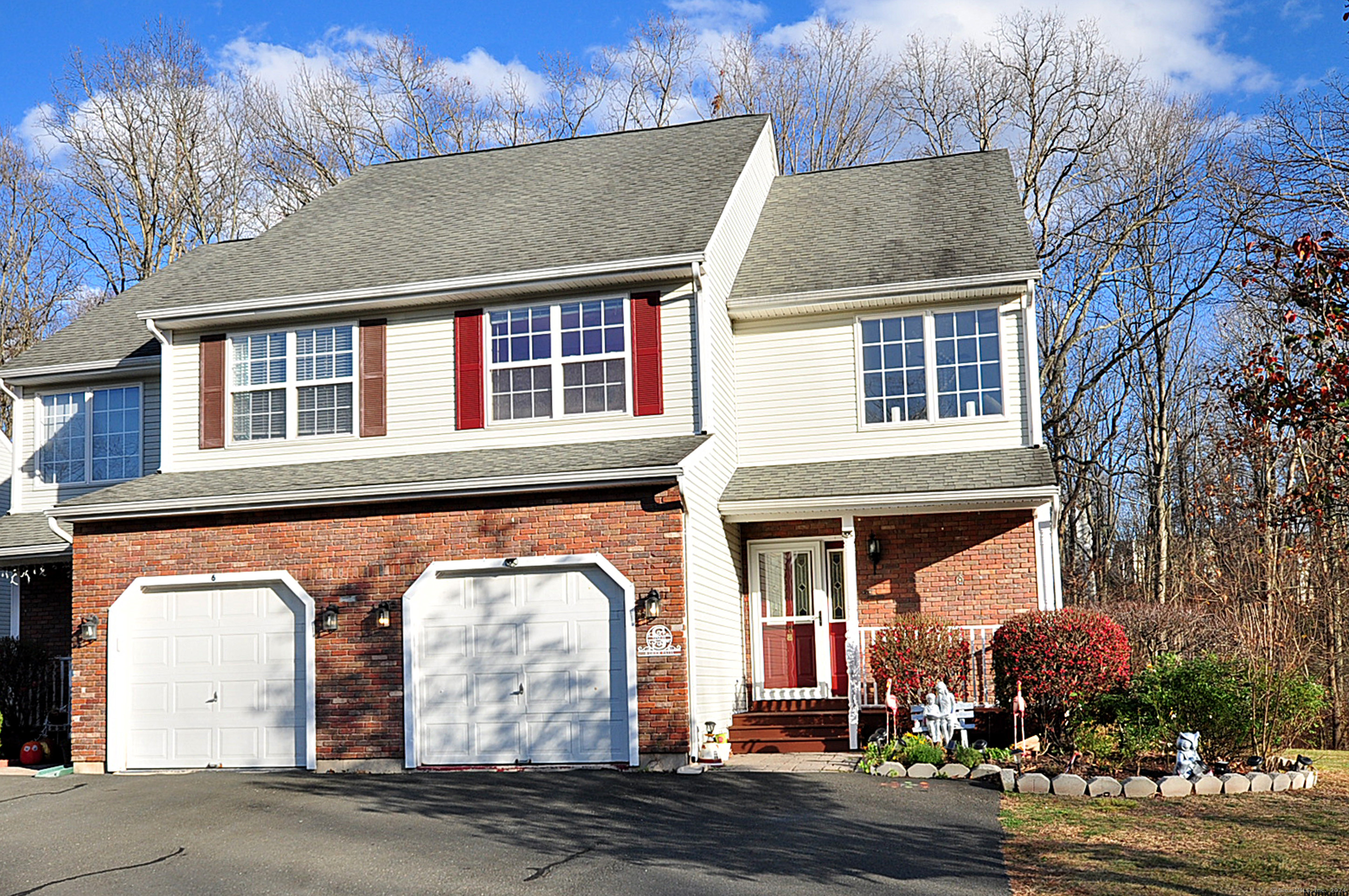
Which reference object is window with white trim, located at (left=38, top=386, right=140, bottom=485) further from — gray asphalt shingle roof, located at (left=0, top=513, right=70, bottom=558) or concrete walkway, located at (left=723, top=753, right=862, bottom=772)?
concrete walkway, located at (left=723, top=753, right=862, bottom=772)

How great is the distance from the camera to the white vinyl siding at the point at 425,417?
14773mm

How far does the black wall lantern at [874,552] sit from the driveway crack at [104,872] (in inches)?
306

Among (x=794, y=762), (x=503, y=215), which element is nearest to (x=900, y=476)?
(x=794, y=762)

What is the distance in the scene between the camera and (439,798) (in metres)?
11.4

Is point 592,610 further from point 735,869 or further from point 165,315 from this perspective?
point 165,315

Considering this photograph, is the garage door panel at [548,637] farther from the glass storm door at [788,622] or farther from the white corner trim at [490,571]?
the glass storm door at [788,622]

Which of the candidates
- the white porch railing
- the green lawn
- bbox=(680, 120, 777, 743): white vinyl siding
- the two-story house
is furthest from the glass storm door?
the green lawn

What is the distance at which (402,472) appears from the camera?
14383 mm

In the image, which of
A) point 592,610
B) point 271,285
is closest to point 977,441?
point 592,610

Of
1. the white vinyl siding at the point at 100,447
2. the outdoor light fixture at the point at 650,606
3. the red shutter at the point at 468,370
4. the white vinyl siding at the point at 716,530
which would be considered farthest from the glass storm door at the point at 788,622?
the white vinyl siding at the point at 100,447

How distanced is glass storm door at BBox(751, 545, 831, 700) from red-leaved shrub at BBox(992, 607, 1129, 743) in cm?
316

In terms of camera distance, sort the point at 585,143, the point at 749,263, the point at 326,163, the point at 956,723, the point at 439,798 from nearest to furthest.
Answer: the point at 439,798, the point at 956,723, the point at 749,263, the point at 585,143, the point at 326,163

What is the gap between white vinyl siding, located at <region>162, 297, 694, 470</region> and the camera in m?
14.8

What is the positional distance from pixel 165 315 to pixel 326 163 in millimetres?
17314
